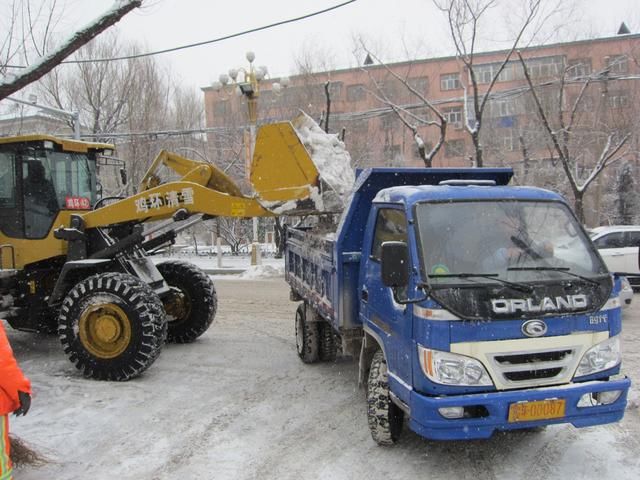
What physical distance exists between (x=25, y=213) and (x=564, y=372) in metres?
6.96

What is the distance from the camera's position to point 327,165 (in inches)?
273

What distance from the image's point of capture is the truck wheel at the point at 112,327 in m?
Answer: 6.78

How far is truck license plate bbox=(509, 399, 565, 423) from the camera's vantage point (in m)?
3.94

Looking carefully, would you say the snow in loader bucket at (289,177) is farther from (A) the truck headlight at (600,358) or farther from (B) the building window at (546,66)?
(B) the building window at (546,66)

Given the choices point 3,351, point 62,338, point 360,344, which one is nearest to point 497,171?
point 360,344

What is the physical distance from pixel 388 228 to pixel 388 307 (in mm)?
731

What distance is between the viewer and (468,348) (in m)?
3.96

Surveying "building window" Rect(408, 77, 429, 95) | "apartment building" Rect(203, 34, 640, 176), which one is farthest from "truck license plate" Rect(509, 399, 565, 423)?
"building window" Rect(408, 77, 429, 95)

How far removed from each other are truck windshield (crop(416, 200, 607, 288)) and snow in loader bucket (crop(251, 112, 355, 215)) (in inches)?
79.6

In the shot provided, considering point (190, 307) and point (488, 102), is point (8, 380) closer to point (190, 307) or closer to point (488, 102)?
point (190, 307)

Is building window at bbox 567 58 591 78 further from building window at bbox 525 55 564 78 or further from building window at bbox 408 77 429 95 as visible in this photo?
building window at bbox 408 77 429 95

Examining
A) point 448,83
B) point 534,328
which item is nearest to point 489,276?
point 534,328

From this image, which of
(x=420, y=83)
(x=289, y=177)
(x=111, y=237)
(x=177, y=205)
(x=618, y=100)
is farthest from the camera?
(x=420, y=83)

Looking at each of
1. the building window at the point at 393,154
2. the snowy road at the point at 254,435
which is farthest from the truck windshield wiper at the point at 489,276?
the building window at the point at 393,154
